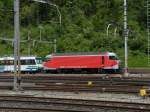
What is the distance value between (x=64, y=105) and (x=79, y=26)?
7555cm

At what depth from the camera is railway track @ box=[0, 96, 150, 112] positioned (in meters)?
19.5

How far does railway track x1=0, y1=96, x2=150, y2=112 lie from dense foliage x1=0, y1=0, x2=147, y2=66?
173 feet

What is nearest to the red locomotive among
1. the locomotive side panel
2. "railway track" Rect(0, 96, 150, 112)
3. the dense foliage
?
the locomotive side panel

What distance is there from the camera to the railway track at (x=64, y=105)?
1948cm

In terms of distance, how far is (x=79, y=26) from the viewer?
9625cm

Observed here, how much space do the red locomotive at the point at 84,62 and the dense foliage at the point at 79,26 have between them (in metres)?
18.4

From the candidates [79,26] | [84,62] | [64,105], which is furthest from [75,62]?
[79,26]

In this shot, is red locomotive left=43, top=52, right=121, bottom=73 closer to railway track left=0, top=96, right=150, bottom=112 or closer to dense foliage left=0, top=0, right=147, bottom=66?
dense foliage left=0, top=0, right=147, bottom=66

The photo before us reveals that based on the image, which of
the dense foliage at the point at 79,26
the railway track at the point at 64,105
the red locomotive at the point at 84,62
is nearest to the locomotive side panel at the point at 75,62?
the red locomotive at the point at 84,62

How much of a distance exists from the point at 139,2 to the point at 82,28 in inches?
728

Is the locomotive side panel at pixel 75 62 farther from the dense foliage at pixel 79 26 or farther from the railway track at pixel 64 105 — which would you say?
the railway track at pixel 64 105

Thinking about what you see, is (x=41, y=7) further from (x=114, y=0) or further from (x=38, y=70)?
(x=38, y=70)

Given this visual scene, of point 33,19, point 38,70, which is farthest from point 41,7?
point 38,70

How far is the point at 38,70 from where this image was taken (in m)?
62.3
